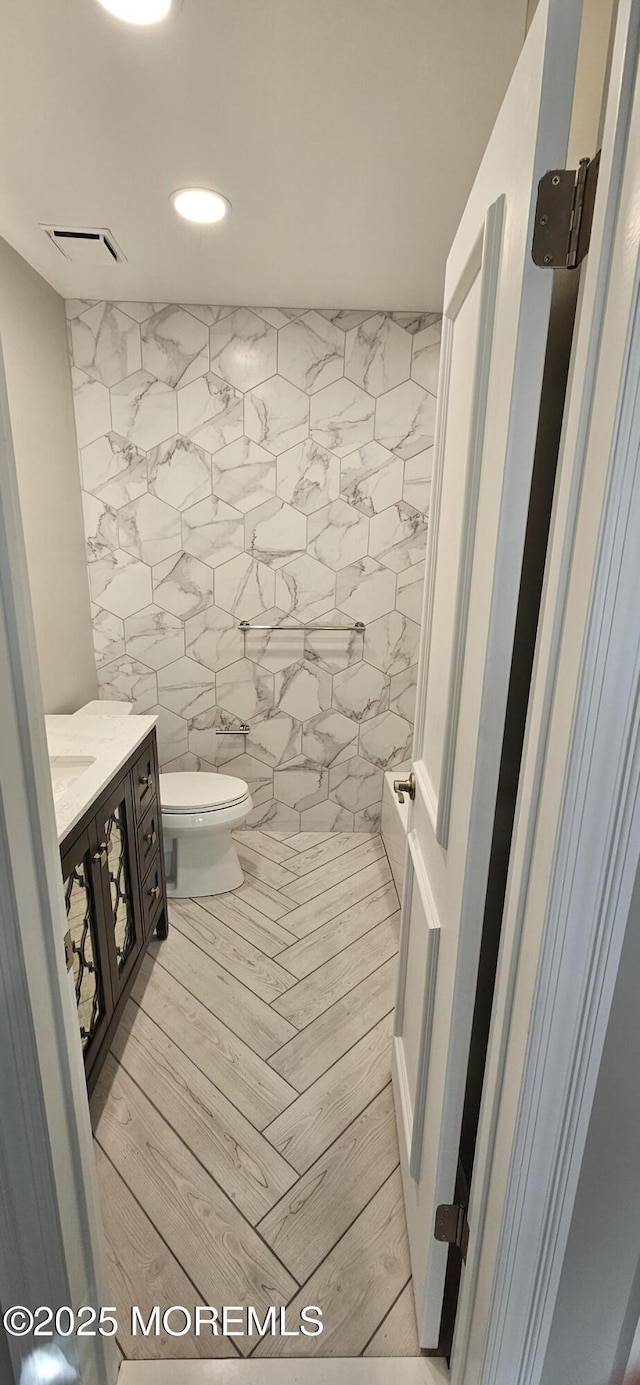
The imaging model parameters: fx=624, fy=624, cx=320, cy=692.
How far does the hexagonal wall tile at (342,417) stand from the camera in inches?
102

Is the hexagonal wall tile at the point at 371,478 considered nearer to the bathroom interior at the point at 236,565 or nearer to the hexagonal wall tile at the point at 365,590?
the bathroom interior at the point at 236,565

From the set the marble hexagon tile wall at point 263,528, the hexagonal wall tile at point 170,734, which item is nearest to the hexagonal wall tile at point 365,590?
the marble hexagon tile wall at point 263,528

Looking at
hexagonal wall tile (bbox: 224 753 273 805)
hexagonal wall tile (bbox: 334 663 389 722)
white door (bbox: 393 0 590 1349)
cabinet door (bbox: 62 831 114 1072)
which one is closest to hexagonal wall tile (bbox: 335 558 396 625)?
hexagonal wall tile (bbox: 334 663 389 722)

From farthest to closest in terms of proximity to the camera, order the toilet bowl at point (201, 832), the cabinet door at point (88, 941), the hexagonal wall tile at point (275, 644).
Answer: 1. the hexagonal wall tile at point (275, 644)
2. the toilet bowl at point (201, 832)
3. the cabinet door at point (88, 941)

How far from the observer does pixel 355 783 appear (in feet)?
9.88

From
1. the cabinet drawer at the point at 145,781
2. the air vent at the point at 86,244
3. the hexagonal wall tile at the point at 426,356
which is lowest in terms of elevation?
the cabinet drawer at the point at 145,781

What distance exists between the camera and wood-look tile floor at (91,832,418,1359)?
122 cm

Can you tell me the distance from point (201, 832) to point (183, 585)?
1.08m

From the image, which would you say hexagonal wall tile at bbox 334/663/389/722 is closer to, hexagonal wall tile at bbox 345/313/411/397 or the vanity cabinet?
the vanity cabinet

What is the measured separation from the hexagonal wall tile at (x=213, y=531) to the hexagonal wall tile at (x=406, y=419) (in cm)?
72

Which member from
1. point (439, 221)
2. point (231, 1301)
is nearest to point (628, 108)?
point (439, 221)

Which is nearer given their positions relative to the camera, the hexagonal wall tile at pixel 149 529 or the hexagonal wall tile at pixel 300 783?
the hexagonal wall tile at pixel 149 529

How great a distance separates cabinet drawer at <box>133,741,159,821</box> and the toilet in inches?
9.5

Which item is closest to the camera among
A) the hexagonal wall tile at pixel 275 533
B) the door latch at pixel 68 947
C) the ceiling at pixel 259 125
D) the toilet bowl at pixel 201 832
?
the door latch at pixel 68 947
